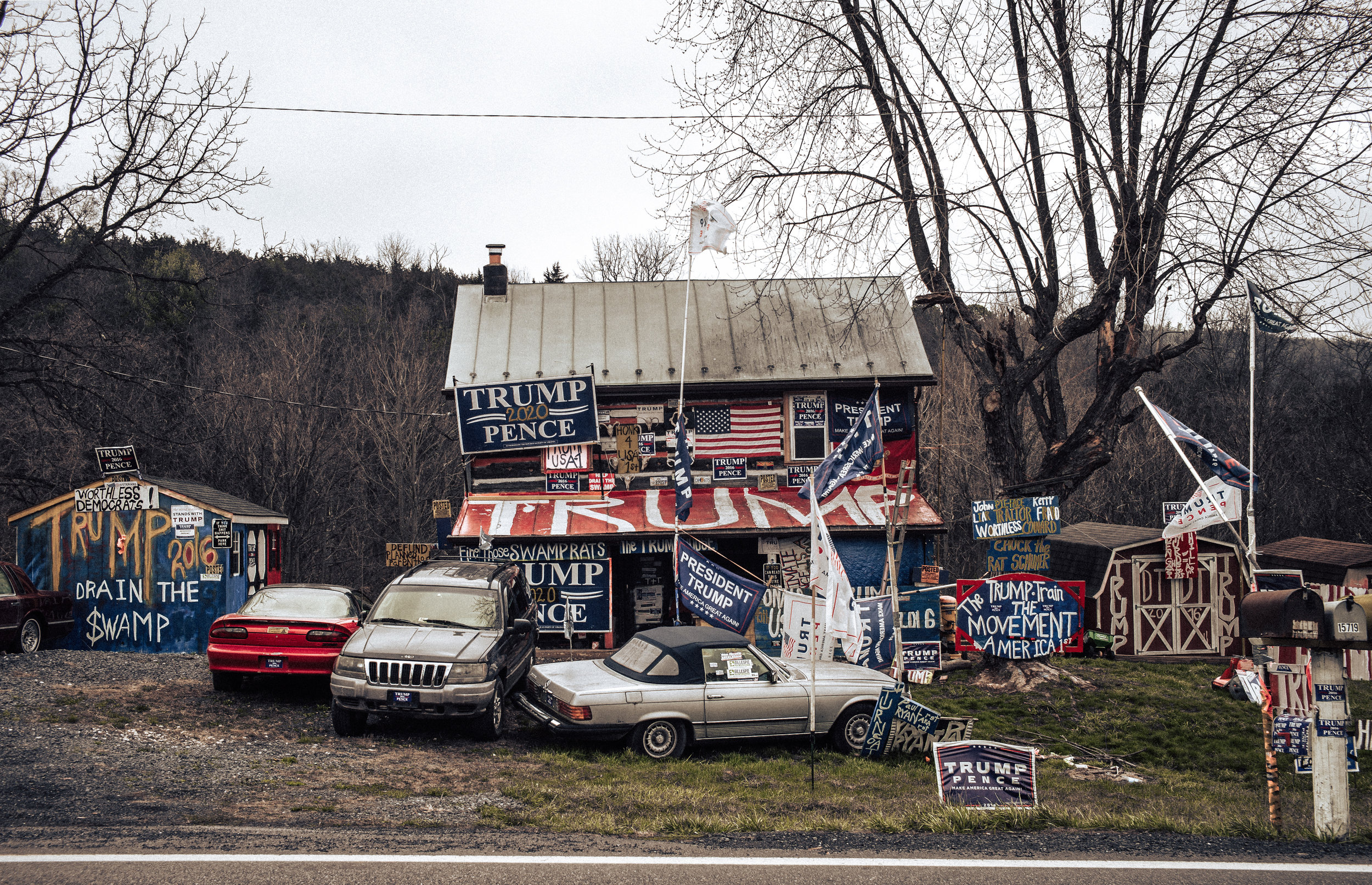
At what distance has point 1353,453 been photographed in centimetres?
3691

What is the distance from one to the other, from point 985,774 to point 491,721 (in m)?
5.20

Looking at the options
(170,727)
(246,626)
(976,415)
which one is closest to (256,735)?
(170,727)

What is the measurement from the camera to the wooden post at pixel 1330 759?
6418 mm

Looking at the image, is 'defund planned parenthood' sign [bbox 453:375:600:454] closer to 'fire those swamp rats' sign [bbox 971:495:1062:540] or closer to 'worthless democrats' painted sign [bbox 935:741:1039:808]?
'fire those swamp rats' sign [bbox 971:495:1062:540]

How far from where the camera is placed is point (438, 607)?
1110 centimetres

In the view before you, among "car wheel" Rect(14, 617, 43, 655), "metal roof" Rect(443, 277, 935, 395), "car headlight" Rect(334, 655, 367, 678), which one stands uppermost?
"metal roof" Rect(443, 277, 935, 395)

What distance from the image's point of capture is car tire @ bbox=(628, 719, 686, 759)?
9.90 metres

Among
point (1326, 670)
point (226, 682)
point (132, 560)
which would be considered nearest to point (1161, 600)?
point (1326, 670)

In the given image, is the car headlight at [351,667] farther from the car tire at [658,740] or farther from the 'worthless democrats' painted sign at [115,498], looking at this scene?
the 'worthless democrats' painted sign at [115,498]

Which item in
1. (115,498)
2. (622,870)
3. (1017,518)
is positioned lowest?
(622,870)

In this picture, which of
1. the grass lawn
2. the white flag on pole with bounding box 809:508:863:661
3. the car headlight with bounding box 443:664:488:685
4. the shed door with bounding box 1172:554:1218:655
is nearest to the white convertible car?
the grass lawn

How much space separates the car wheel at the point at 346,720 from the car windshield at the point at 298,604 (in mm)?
2094

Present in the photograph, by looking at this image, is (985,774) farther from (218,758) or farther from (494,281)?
(494,281)

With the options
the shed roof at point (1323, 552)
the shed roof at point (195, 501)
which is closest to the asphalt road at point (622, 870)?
the shed roof at point (195, 501)
